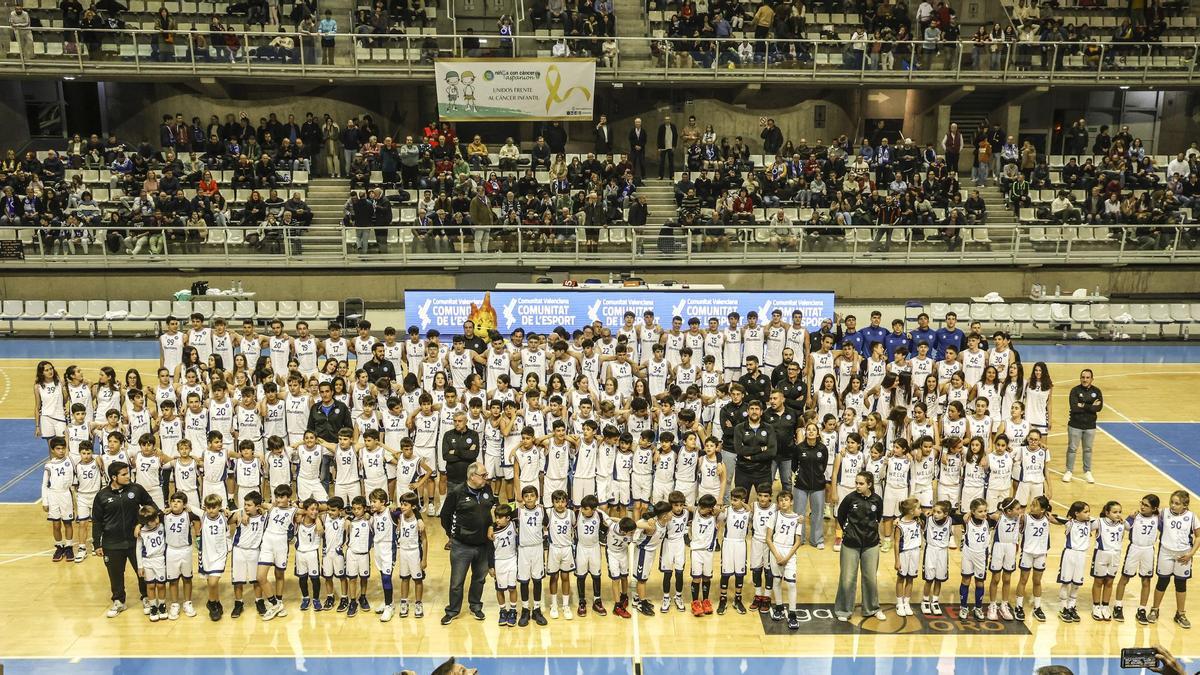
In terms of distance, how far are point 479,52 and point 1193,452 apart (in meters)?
20.0

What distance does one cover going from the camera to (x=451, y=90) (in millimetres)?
27656

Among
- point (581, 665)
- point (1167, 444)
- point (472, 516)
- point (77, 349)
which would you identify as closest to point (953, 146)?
point (1167, 444)

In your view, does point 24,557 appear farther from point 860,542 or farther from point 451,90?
point 451,90

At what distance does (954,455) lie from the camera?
12.3 meters

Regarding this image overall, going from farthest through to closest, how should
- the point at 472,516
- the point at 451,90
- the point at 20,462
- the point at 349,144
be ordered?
the point at 349,144
the point at 451,90
the point at 20,462
the point at 472,516

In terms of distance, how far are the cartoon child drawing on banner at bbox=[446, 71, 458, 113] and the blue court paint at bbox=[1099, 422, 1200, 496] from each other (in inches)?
730

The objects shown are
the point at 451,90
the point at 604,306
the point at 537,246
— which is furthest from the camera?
the point at 451,90

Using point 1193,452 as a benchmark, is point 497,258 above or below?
above

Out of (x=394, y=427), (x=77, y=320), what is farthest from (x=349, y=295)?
(x=394, y=427)

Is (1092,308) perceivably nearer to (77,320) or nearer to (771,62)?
(771,62)

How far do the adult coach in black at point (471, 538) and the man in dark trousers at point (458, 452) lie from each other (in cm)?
108

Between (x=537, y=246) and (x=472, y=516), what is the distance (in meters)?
13.6

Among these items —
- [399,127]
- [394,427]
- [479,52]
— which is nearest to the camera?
[394,427]

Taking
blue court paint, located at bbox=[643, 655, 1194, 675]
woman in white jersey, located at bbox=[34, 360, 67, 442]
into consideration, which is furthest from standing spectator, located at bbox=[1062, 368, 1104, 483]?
woman in white jersey, located at bbox=[34, 360, 67, 442]
